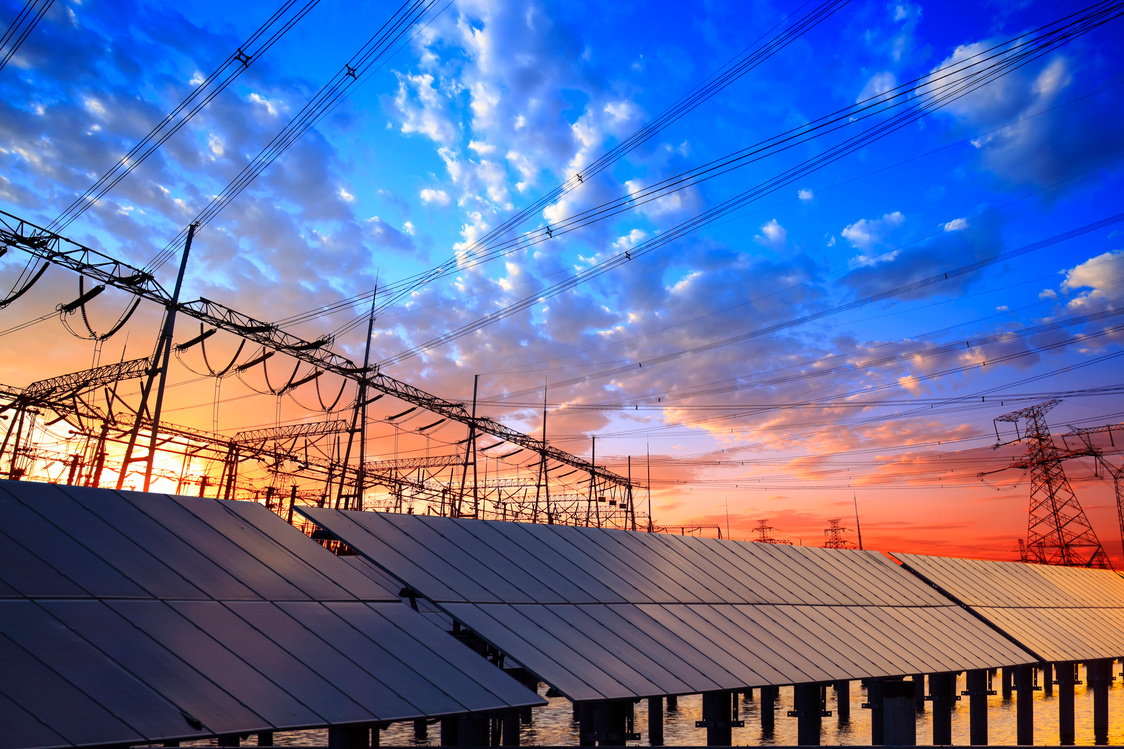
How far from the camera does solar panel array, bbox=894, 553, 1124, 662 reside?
3183 cm

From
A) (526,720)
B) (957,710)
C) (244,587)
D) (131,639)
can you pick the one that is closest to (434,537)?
(244,587)

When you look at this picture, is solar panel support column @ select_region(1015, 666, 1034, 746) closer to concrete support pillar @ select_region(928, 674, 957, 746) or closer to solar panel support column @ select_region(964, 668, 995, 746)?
solar panel support column @ select_region(964, 668, 995, 746)

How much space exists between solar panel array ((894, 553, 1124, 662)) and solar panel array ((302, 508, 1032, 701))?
12.4 feet

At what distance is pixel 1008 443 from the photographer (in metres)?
75.4

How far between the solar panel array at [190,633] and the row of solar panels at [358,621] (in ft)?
0.11

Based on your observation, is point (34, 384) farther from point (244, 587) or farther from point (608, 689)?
point (608, 689)

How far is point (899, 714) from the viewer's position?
1984cm

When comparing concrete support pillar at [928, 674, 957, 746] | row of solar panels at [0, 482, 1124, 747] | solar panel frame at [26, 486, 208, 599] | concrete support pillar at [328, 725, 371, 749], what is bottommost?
concrete support pillar at [928, 674, 957, 746]

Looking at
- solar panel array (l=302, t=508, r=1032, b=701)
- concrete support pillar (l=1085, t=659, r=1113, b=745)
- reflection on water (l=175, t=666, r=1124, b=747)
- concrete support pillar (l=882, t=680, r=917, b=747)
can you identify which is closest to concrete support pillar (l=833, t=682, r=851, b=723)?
reflection on water (l=175, t=666, r=1124, b=747)

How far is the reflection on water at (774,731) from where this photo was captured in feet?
125

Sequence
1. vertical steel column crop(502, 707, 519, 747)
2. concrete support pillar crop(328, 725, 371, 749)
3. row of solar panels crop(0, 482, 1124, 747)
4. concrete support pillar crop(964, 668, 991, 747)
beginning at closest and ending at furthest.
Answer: row of solar panels crop(0, 482, 1124, 747)
concrete support pillar crop(328, 725, 371, 749)
concrete support pillar crop(964, 668, 991, 747)
vertical steel column crop(502, 707, 519, 747)

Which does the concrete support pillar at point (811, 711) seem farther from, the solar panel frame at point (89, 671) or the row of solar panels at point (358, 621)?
the solar panel frame at point (89, 671)

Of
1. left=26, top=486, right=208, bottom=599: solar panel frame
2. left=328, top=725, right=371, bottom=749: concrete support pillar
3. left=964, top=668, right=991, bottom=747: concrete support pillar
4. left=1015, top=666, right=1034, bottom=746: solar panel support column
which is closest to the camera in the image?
left=328, top=725, right=371, bottom=749: concrete support pillar

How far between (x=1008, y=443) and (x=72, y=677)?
8316cm
